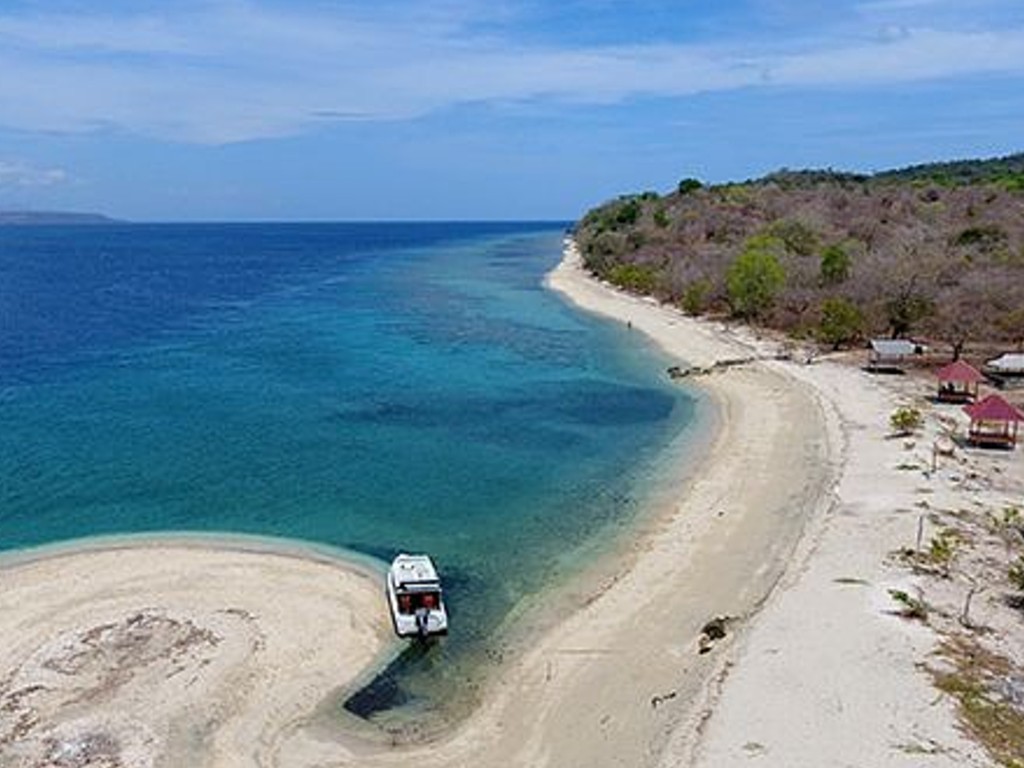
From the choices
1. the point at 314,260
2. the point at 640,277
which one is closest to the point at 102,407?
the point at 640,277

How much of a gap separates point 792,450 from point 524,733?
2490 centimetres

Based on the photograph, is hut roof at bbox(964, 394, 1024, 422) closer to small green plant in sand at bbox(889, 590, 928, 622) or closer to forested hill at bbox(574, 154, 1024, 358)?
small green plant in sand at bbox(889, 590, 928, 622)

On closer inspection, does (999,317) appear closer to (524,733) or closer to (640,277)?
(640,277)

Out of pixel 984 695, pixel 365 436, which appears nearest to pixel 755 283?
pixel 365 436

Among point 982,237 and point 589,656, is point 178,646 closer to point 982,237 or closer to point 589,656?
point 589,656

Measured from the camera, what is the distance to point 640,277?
104375 millimetres

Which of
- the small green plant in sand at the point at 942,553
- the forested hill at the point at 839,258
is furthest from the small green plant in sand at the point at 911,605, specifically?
the forested hill at the point at 839,258

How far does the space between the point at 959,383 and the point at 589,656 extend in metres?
33.5

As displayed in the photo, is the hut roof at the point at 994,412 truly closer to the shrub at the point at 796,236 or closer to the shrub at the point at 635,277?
the shrub at the point at 796,236

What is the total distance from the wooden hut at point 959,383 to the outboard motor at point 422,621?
3345cm

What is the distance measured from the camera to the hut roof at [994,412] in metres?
41.6

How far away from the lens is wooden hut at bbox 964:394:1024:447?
41.9 metres

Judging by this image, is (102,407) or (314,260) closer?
(102,407)

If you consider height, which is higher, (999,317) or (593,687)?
(999,317)
